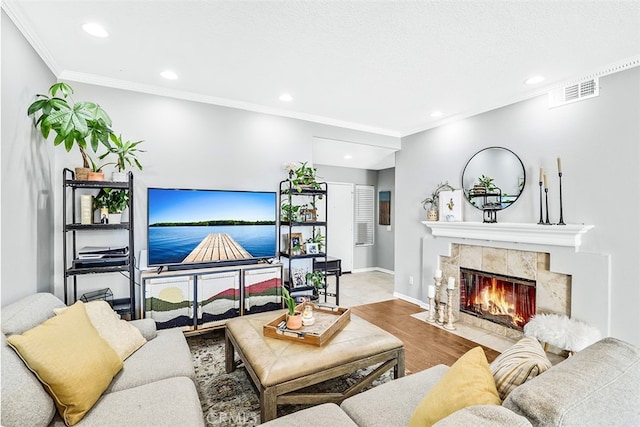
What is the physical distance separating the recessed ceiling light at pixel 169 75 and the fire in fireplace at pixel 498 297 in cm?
404

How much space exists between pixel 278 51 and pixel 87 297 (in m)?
2.81

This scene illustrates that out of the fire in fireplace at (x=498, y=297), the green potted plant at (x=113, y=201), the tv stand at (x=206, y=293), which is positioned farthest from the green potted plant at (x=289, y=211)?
the fire in fireplace at (x=498, y=297)

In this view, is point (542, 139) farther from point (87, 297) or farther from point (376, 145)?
point (87, 297)

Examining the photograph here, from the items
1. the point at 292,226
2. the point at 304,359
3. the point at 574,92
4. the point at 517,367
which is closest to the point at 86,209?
the point at 292,226

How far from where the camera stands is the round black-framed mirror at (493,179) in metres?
3.36

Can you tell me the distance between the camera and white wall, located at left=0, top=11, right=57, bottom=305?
1929 mm

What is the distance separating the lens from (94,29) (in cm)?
220

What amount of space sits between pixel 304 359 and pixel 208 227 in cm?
212

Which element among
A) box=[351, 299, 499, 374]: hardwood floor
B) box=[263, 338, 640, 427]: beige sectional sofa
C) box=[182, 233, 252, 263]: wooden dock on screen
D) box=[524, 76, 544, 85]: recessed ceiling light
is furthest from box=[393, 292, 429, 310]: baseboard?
box=[263, 338, 640, 427]: beige sectional sofa

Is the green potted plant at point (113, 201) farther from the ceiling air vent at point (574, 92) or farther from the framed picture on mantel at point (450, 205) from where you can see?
the ceiling air vent at point (574, 92)

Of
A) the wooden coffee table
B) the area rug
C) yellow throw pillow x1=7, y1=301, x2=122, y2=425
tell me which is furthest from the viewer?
the area rug

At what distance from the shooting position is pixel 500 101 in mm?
3484

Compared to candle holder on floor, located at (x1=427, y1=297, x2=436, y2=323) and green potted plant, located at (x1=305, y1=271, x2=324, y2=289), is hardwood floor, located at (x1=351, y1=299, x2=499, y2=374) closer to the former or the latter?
candle holder on floor, located at (x1=427, y1=297, x2=436, y2=323)

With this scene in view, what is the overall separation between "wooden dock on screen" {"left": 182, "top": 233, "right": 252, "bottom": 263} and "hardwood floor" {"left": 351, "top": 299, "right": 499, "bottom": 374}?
1.86m
